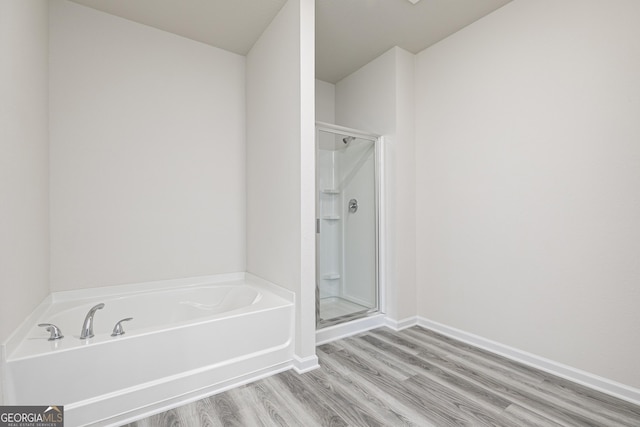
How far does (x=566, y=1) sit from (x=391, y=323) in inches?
101

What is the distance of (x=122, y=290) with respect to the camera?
2248 millimetres

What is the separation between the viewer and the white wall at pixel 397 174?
2.69m

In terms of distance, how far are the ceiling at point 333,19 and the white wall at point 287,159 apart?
19cm

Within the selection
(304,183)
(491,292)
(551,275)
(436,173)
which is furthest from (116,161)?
(551,275)

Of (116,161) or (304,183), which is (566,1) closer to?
(304,183)

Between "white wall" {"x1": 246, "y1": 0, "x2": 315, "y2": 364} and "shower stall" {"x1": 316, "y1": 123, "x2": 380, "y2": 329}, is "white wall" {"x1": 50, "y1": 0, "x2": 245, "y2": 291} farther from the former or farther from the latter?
"shower stall" {"x1": 316, "y1": 123, "x2": 380, "y2": 329}

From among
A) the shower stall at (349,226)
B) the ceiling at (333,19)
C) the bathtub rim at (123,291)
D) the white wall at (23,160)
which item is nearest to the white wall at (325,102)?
the ceiling at (333,19)

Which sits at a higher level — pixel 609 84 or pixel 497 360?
pixel 609 84

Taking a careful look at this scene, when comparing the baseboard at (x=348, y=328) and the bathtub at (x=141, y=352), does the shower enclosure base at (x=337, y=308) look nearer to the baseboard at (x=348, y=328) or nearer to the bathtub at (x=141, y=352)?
the baseboard at (x=348, y=328)

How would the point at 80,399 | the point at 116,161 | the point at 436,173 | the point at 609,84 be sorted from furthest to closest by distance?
the point at 436,173
the point at 116,161
the point at 609,84
the point at 80,399

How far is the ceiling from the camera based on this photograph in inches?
84.0

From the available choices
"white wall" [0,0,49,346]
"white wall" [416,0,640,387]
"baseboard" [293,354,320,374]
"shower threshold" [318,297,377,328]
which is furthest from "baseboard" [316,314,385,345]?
"white wall" [0,0,49,346]

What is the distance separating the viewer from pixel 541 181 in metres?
1.97

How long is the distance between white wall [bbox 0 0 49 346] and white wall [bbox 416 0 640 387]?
8.88 feet
